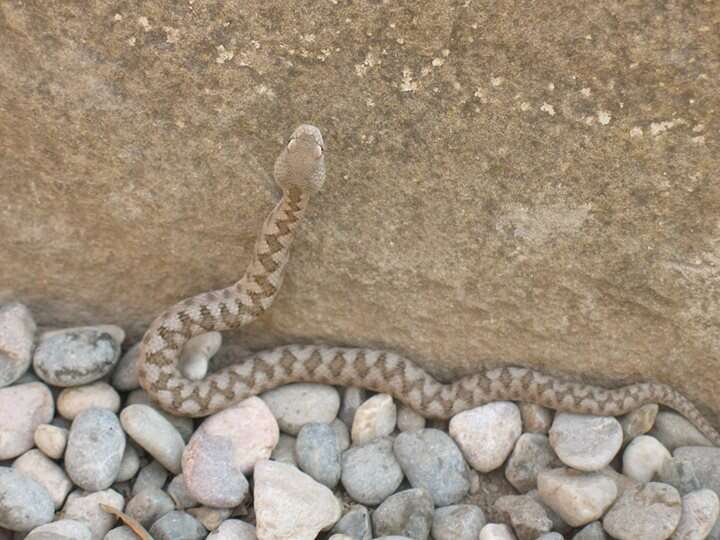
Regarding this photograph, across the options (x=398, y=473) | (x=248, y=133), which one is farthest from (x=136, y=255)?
(x=398, y=473)

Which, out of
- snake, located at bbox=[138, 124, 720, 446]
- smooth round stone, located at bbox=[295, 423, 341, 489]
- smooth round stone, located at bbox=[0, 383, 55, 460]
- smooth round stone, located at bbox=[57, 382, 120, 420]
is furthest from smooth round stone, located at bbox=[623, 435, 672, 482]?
smooth round stone, located at bbox=[0, 383, 55, 460]

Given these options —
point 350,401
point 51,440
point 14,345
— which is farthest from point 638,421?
point 14,345

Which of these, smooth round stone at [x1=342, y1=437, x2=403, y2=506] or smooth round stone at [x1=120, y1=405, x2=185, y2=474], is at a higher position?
smooth round stone at [x1=120, y1=405, x2=185, y2=474]

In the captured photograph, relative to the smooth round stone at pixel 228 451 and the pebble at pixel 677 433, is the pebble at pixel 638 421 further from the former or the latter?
the smooth round stone at pixel 228 451

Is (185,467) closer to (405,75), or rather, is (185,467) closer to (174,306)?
(174,306)

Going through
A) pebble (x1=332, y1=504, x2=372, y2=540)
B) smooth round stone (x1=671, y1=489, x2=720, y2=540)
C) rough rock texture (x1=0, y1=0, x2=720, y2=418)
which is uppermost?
rough rock texture (x1=0, y1=0, x2=720, y2=418)

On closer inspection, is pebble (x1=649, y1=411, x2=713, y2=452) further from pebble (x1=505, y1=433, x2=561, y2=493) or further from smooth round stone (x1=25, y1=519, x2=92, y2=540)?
smooth round stone (x1=25, y1=519, x2=92, y2=540)

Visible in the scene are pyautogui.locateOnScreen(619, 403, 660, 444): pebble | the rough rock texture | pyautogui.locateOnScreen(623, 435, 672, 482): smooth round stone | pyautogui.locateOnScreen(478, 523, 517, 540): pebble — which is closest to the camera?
the rough rock texture
